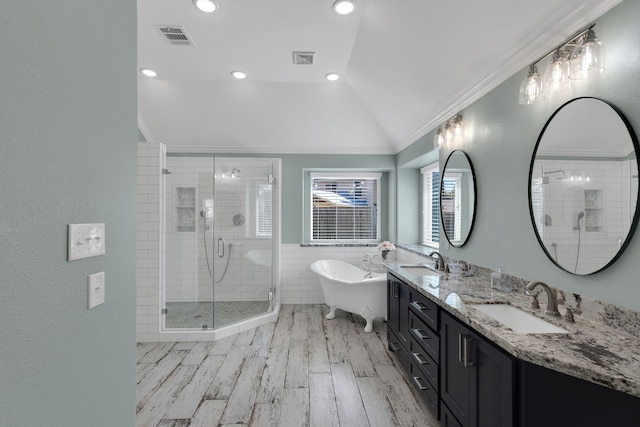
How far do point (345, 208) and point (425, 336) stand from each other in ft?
10.5

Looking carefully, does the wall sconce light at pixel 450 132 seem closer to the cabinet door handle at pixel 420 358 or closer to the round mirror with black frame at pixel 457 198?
the round mirror with black frame at pixel 457 198

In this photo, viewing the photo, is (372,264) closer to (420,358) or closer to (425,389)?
(420,358)

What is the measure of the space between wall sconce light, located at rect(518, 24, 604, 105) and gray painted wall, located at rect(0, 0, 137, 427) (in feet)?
6.77

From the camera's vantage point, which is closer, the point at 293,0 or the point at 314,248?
the point at 293,0

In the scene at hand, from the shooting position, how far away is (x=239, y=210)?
4062mm

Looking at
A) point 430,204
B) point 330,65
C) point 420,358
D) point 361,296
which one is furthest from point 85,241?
point 430,204

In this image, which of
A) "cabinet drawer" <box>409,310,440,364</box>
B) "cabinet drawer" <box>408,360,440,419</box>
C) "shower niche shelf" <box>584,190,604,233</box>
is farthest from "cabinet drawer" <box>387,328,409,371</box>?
"shower niche shelf" <box>584,190,604,233</box>

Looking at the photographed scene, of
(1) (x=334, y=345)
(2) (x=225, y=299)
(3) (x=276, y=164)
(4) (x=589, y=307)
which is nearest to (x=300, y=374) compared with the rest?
(1) (x=334, y=345)

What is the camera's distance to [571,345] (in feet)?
4.01

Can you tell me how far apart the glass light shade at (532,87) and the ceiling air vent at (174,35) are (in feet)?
9.26

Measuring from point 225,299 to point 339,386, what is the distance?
6.84 feet

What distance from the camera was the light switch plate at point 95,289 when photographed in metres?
1.05

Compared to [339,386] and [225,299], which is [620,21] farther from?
[225,299]

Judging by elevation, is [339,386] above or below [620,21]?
below
